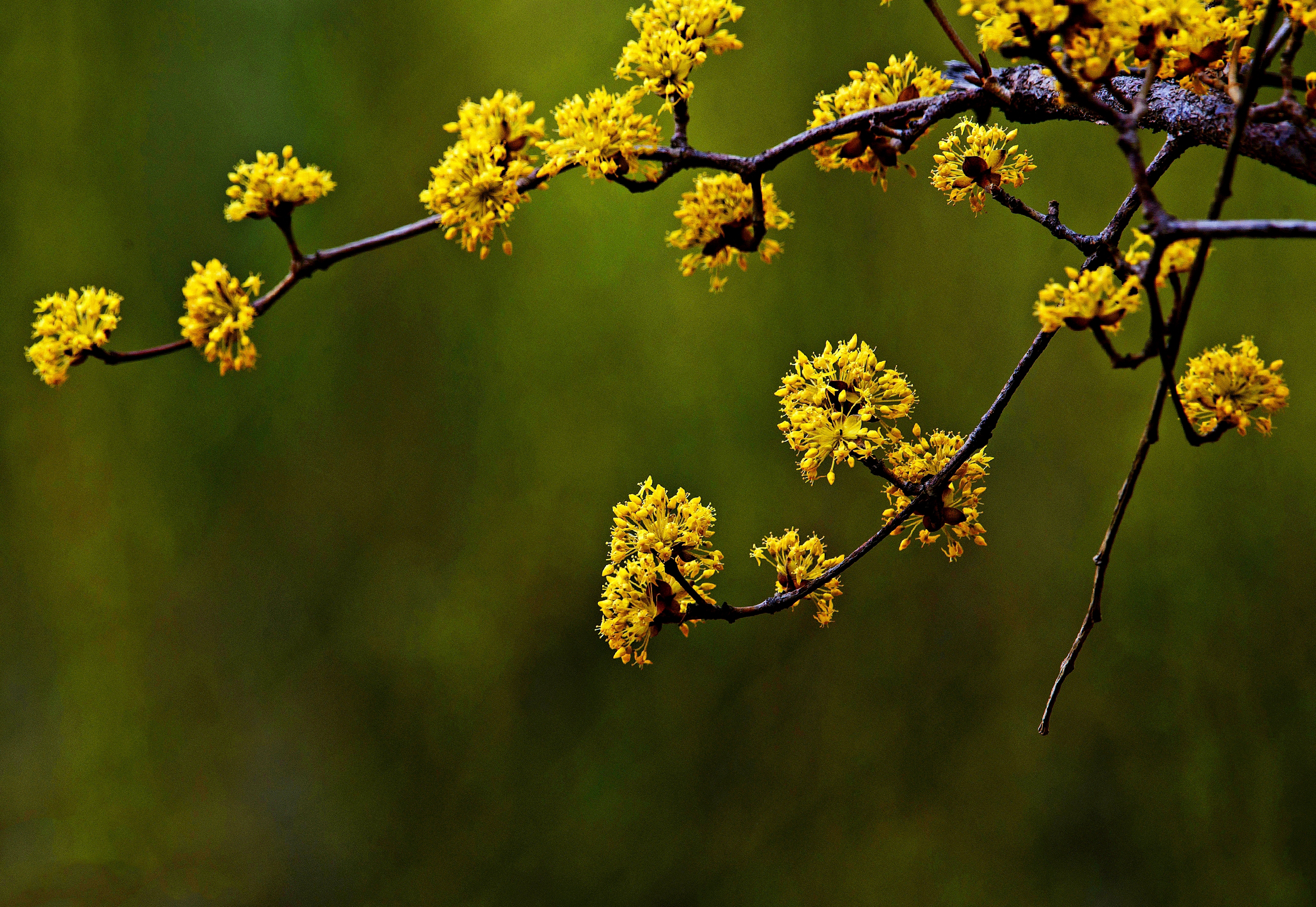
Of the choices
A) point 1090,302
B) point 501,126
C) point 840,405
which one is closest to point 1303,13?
point 1090,302

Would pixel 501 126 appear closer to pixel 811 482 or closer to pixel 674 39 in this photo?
pixel 674 39

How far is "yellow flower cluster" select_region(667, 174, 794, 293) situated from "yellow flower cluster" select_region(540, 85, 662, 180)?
76 millimetres

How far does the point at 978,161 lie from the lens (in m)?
0.65

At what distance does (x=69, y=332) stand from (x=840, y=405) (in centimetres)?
48

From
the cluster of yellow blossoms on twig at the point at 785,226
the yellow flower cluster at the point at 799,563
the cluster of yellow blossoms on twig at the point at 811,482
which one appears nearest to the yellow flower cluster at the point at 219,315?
the cluster of yellow blossoms on twig at the point at 785,226

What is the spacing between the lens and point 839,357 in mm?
594

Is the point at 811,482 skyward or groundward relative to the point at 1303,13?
groundward

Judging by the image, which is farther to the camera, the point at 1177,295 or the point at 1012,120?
the point at 1012,120

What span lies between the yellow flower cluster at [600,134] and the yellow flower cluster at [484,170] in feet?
0.06

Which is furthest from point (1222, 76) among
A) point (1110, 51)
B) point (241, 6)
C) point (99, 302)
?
point (241, 6)

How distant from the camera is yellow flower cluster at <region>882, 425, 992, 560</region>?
2.05 ft

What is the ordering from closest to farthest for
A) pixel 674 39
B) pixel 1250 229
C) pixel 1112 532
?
pixel 1250 229, pixel 1112 532, pixel 674 39

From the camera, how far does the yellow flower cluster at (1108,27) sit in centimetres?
42

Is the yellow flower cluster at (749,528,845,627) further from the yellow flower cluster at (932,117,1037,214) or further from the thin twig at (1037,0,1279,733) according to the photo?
the yellow flower cluster at (932,117,1037,214)
